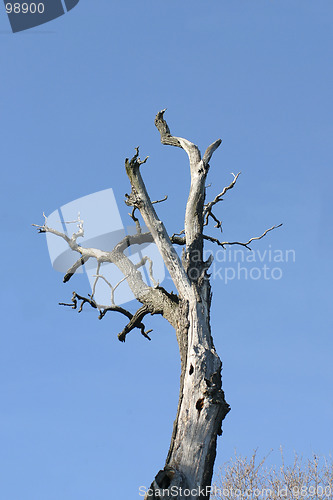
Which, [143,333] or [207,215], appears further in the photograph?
[207,215]

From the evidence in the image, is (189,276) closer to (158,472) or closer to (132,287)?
(132,287)

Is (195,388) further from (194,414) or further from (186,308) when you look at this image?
(186,308)

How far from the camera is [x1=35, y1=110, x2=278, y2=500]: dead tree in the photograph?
20.5ft

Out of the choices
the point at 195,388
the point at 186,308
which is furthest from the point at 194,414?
the point at 186,308

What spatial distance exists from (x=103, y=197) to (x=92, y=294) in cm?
185

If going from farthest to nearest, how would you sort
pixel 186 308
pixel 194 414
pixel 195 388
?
pixel 186 308 < pixel 195 388 < pixel 194 414

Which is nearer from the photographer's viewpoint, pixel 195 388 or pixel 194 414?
pixel 194 414

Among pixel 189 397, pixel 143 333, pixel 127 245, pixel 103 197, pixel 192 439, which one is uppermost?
pixel 103 197

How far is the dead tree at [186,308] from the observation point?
6.24 meters

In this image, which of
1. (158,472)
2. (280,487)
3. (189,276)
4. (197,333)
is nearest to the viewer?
(158,472)

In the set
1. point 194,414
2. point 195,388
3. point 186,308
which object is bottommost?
point 194,414

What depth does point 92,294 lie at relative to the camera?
9938 mm

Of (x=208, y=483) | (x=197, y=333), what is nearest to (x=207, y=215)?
(x=197, y=333)

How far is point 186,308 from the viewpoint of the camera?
7586 millimetres
